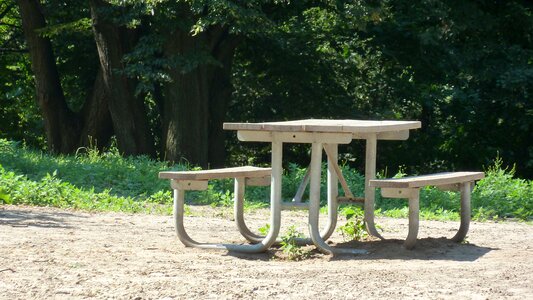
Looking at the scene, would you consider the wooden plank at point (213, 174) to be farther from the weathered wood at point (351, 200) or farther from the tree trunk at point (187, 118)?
the tree trunk at point (187, 118)

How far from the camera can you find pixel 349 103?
63.8 feet

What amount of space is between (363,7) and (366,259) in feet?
27.2

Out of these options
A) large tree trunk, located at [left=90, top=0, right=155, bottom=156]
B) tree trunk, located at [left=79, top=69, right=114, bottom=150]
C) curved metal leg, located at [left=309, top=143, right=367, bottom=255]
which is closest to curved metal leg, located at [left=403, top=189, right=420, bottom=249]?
curved metal leg, located at [left=309, top=143, right=367, bottom=255]

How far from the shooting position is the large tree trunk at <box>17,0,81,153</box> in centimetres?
1917

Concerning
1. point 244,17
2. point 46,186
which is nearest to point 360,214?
point 46,186

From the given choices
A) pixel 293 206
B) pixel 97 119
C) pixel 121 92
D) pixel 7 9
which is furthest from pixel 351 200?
pixel 7 9

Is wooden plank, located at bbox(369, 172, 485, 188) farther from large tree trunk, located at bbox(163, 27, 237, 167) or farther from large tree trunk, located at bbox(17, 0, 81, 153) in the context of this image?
large tree trunk, located at bbox(17, 0, 81, 153)

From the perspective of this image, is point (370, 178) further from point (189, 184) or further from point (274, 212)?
point (189, 184)

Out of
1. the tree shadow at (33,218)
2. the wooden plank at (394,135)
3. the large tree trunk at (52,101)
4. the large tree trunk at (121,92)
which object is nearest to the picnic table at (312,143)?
the wooden plank at (394,135)

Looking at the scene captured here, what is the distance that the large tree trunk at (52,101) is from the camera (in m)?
19.2

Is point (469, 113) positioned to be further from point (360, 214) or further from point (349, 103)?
point (360, 214)

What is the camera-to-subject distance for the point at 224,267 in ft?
21.4

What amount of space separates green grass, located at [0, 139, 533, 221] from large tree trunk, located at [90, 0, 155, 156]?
3167 mm

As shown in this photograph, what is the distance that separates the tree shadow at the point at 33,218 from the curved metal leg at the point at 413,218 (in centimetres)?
295
